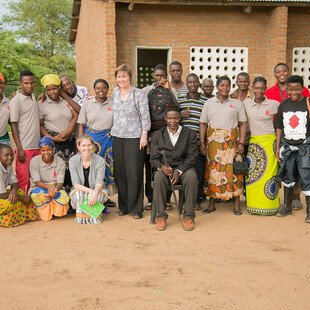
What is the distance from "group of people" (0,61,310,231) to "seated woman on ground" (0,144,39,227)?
0.5 inches

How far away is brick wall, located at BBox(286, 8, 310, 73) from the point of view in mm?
10281

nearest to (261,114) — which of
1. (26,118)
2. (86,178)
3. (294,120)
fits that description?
(294,120)

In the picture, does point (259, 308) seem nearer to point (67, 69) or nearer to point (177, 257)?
point (177, 257)

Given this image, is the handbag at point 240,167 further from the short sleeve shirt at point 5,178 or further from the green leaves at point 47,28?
the green leaves at point 47,28

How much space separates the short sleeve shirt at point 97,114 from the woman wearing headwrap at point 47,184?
0.54 metres

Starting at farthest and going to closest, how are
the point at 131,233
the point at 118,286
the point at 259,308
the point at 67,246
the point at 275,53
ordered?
the point at 275,53 < the point at 131,233 < the point at 67,246 < the point at 118,286 < the point at 259,308

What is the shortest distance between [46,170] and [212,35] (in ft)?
20.1

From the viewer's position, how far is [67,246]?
4.38 metres

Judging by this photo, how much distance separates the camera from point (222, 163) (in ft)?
17.8

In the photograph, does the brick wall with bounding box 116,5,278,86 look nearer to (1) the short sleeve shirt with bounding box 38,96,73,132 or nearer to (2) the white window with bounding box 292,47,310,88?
(2) the white window with bounding box 292,47,310,88

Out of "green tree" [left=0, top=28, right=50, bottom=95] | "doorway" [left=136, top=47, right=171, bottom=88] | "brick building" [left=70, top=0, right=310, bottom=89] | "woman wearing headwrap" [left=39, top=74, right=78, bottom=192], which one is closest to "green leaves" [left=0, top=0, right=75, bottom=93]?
"green tree" [left=0, top=28, right=50, bottom=95]

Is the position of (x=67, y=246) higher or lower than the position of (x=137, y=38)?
lower

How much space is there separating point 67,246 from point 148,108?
1929 millimetres

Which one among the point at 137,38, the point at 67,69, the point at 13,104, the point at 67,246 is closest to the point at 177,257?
the point at 67,246
